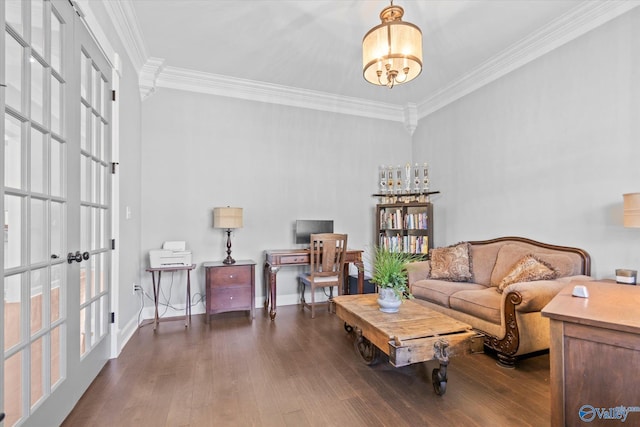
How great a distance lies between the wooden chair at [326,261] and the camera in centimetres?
367

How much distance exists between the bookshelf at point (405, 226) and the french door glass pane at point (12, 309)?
12.2 feet

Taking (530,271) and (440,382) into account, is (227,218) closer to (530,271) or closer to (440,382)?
(440,382)

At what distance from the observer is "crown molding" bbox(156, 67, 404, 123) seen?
12.3 feet

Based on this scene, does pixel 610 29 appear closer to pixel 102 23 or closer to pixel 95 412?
pixel 102 23

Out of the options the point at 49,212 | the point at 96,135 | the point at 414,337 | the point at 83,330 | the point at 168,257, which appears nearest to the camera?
the point at 49,212

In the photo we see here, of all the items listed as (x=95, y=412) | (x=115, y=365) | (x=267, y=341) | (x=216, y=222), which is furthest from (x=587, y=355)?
(x=216, y=222)

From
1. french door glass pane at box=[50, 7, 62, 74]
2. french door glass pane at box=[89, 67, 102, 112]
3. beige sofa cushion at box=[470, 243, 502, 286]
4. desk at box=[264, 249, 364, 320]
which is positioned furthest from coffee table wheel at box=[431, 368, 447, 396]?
french door glass pane at box=[89, 67, 102, 112]

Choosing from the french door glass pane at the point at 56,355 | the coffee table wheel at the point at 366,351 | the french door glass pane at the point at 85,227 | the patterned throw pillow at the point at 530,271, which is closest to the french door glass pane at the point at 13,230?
the french door glass pane at the point at 56,355

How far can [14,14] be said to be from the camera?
1.31 meters

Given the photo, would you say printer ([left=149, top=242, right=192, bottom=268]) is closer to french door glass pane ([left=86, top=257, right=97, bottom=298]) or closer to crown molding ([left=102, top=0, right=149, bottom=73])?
french door glass pane ([left=86, top=257, right=97, bottom=298])

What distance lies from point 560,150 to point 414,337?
243 centimetres

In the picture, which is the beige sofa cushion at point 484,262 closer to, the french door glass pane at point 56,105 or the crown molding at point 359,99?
Answer: the crown molding at point 359,99

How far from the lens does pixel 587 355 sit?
132 centimetres

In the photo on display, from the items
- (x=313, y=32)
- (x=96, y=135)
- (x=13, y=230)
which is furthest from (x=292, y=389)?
(x=313, y=32)
